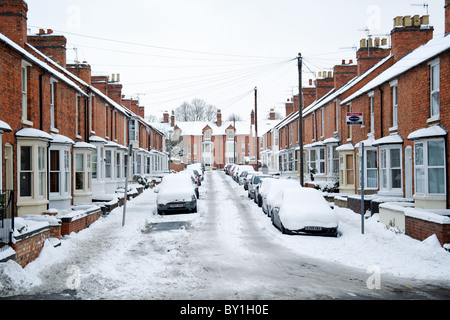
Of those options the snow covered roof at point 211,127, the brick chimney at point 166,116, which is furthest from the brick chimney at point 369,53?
the brick chimney at point 166,116

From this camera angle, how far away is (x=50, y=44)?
22203 mm

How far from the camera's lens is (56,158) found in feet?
57.5

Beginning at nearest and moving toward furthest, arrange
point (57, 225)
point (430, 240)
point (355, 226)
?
point (430, 240)
point (57, 225)
point (355, 226)

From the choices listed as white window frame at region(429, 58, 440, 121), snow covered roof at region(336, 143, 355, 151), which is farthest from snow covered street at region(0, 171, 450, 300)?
snow covered roof at region(336, 143, 355, 151)

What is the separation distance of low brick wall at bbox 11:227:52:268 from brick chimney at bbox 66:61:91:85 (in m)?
16.5

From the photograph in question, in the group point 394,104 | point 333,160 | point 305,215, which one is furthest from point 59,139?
point 333,160

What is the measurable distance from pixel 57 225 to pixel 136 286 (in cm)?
543

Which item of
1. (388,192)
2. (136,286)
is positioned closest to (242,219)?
(388,192)

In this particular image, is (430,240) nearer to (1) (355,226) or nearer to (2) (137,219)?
(1) (355,226)

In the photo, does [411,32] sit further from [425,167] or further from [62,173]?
[62,173]

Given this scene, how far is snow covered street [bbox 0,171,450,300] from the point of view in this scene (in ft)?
24.8

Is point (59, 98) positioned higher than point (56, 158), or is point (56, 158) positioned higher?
point (59, 98)

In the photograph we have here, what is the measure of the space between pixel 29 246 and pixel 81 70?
18063 millimetres

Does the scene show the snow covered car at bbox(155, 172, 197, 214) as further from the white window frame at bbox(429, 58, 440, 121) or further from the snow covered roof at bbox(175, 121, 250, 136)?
the snow covered roof at bbox(175, 121, 250, 136)
